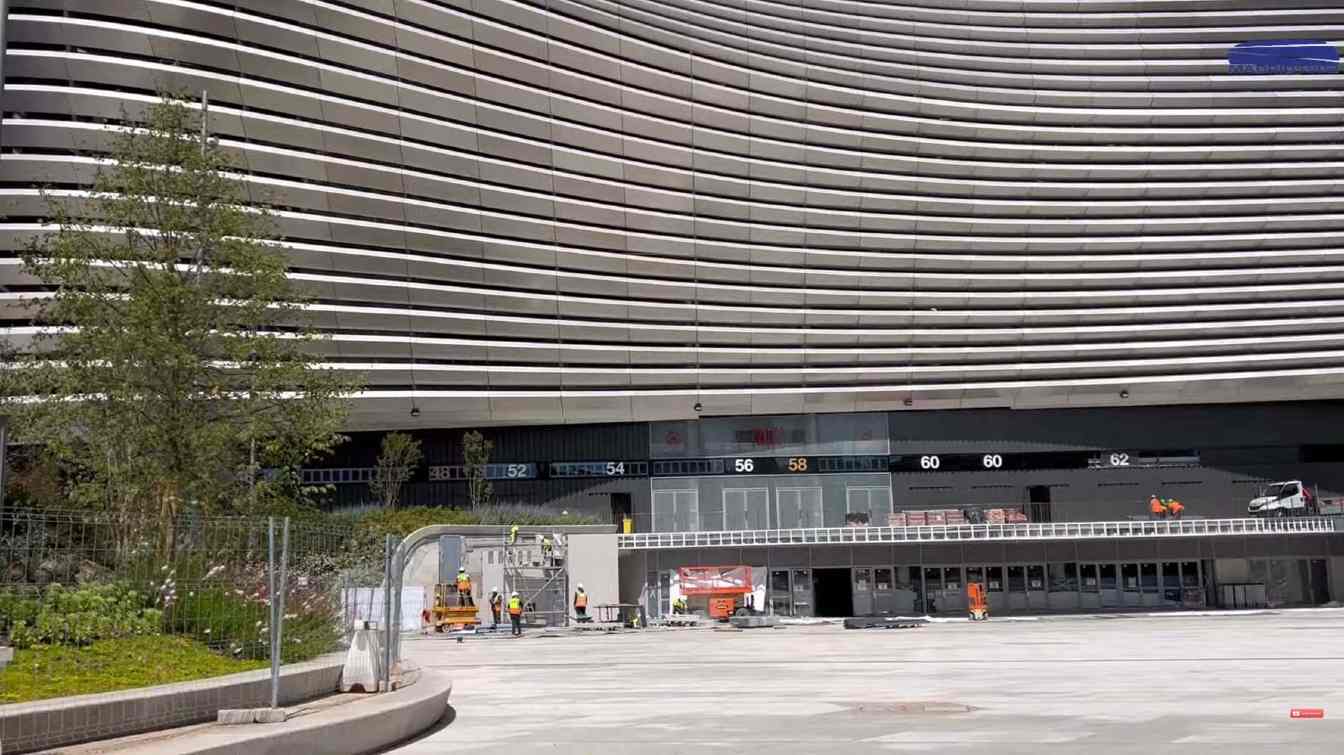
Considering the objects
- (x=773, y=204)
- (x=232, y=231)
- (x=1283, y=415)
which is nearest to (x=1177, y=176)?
(x=1283, y=415)

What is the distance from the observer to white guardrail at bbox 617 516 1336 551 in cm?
5519

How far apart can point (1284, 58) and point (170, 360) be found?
158ft

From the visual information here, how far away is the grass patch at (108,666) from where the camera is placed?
36.3 feet

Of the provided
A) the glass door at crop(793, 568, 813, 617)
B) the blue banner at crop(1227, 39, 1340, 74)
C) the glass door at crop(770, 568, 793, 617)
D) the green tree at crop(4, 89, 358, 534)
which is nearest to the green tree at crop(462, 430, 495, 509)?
the glass door at crop(770, 568, 793, 617)

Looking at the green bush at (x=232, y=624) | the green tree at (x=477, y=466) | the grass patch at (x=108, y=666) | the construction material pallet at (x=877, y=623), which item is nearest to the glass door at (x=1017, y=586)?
the construction material pallet at (x=877, y=623)

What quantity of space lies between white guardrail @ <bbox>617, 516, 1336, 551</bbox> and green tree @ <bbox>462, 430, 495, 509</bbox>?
1024 cm

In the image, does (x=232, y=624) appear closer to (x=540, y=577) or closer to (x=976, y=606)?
(x=540, y=577)

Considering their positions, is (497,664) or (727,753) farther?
(497,664)

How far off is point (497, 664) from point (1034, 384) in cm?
4905

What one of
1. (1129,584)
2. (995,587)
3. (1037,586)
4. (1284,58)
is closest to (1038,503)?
(1129,584)

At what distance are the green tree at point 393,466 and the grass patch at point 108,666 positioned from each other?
151 ft

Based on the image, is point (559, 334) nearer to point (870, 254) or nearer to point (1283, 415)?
point (870, 254)

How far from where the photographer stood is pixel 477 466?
2437 inches

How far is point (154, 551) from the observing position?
1380cm
